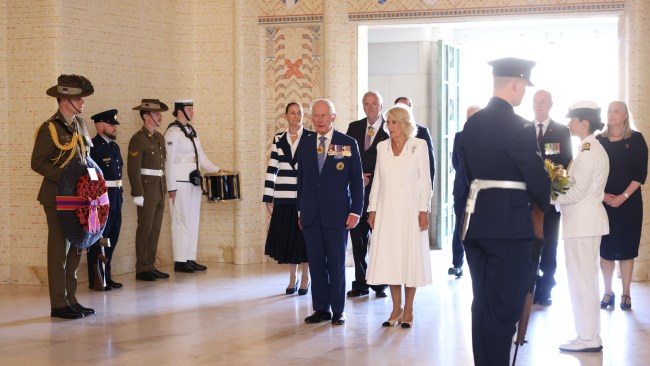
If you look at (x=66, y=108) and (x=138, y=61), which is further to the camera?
(x=138, y=61)

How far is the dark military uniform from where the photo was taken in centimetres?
937

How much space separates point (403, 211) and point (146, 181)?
3.87 m

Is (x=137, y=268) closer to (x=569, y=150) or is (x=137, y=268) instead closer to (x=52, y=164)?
(x=52, y=164)

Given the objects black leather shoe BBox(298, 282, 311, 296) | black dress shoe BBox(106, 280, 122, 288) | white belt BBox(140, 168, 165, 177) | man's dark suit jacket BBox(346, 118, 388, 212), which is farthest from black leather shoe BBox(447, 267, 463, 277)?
black dress shoe BBox(106, 280, 122, 288)

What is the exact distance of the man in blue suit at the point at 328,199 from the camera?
295 inches

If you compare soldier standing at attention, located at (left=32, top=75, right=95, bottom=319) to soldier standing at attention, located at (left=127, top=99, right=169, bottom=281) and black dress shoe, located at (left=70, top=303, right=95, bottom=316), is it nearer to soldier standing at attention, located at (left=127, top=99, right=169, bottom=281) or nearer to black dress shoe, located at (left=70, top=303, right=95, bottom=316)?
black dress shoe, located at (left=70, top=303, right=95, bottom=316)

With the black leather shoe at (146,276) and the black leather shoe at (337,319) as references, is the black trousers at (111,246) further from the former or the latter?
the black leather shoe at (337,319)

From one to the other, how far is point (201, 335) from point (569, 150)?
368 cm

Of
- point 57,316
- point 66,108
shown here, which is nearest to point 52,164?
point 66,108

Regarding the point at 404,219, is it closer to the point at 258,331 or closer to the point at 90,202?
the point at 258,331

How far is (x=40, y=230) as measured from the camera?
9.71 metres

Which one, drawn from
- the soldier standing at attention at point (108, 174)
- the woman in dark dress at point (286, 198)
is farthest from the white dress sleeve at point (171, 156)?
the woman in dark dress at point (286, 198)

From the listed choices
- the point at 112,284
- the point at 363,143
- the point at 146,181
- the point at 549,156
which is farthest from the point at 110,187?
the point at 549,156

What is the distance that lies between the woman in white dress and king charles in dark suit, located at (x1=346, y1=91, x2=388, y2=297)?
1.40 meters
